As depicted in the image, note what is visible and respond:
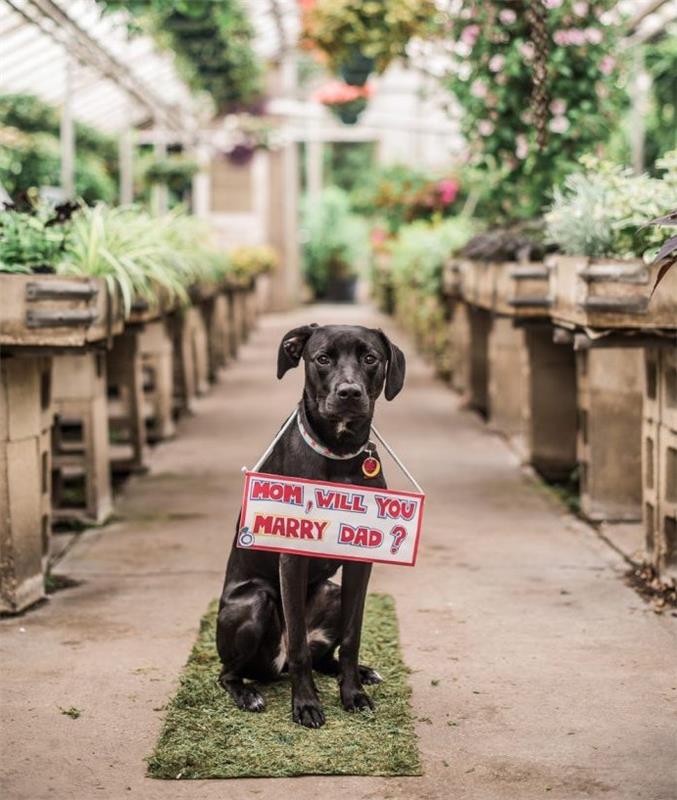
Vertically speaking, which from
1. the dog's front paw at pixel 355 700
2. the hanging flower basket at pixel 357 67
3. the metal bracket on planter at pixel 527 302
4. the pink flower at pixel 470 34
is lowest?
the dog's front paw at pixel 355 700

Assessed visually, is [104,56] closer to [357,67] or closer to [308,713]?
[357,67]

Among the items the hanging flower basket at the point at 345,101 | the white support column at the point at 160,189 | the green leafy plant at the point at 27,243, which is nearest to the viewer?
the green leafy plant at the point at 27,243

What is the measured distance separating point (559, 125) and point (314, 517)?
5.87 metres

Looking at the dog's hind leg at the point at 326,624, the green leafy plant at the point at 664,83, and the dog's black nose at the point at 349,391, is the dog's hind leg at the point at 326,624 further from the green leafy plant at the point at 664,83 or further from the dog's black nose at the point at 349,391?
the green leafy plant at the point at 664,83

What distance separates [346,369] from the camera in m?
3.70

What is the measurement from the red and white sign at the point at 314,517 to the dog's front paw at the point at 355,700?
1.40ft

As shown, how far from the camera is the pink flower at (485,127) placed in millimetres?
8992

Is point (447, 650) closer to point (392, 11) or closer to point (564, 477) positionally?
point (564, 477)

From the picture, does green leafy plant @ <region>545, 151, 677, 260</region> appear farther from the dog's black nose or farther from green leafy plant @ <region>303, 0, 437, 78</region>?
green leafy plant @ <region>303, 0, 437, 78</region>

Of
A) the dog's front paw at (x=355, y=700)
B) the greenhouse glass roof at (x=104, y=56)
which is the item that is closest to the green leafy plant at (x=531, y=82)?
the greenhouse glass roof at (x=104, y=56)

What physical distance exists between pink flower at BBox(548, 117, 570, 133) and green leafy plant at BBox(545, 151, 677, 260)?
8.25 ft

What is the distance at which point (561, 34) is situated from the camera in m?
8.62

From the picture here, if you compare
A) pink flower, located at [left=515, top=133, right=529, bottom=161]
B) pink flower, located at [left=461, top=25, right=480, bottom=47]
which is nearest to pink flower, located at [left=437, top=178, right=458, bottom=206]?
pink flower, located at [left=515, top=133, right=529, bottom=161]

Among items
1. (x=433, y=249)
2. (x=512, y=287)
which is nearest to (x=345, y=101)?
(x=433, y=249)
